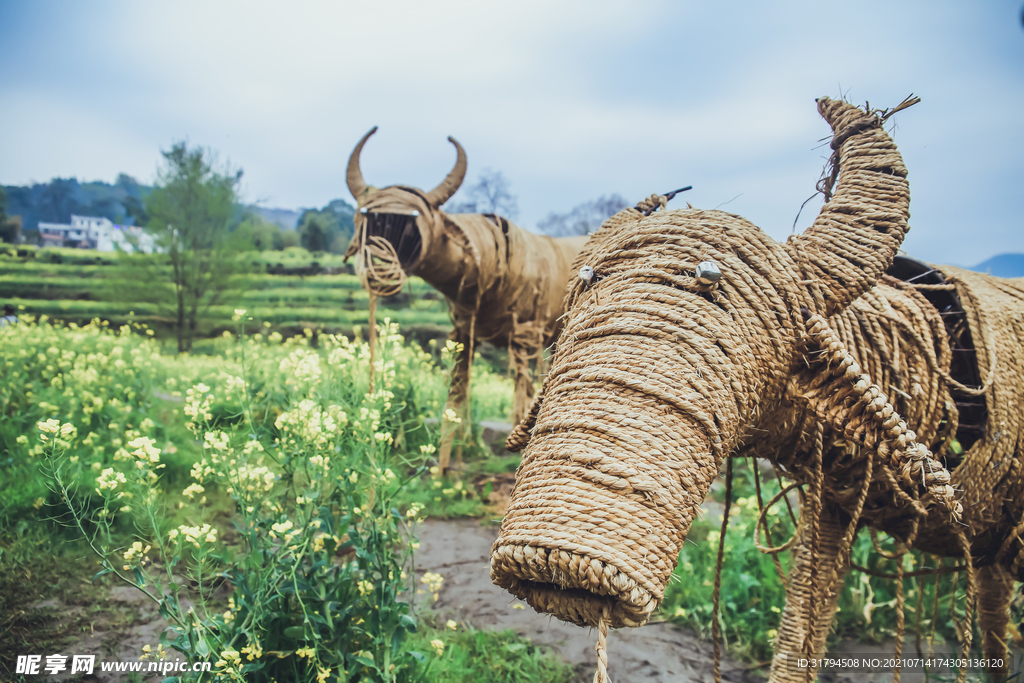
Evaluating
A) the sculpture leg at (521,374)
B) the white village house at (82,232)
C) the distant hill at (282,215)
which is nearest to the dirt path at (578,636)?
the sculpture leg at (521,374)

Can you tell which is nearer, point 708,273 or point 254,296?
point 708,273

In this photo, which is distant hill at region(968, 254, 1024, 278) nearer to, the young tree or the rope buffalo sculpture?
the rope buffalo sculpture

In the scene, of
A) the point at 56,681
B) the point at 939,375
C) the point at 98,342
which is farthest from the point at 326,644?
the point at 98,342

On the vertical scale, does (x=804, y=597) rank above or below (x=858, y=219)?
below

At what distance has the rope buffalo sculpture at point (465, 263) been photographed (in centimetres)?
413

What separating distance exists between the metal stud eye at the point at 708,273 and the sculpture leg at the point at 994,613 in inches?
82.6

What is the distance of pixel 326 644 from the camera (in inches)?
82.7

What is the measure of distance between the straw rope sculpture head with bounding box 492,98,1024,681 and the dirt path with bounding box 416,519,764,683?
3.37 feet

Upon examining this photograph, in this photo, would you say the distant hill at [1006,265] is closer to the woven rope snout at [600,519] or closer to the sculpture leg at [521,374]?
the woven rope snout at [600,519]

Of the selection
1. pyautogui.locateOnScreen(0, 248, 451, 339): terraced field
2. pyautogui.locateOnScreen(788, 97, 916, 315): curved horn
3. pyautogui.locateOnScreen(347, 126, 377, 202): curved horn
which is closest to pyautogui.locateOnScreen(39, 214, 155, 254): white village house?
pyautogui.locateOnScreen(0, 248, 451, 339): terraced field

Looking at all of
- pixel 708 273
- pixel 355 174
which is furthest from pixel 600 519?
pixel 355 174

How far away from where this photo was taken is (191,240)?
1024 centimetres

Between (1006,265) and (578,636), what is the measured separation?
2.99 m

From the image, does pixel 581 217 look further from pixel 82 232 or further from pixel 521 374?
pixel 82 232
